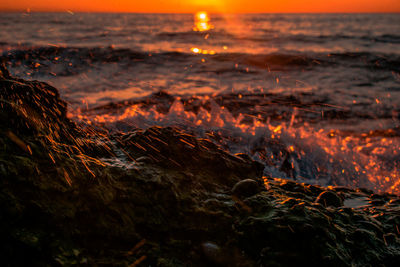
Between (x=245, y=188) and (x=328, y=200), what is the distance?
823mm

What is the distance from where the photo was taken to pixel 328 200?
2377 mm

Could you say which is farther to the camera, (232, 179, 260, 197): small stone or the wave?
the wave

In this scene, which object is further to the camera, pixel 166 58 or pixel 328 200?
pixel 166 58

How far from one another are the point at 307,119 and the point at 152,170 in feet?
20.4

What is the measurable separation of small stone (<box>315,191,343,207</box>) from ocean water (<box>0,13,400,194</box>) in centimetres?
165

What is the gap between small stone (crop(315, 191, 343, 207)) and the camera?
7.70 feet

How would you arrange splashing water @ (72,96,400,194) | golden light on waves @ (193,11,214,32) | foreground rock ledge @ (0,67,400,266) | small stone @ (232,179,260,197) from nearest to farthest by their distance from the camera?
foreground rock ledge @ (0,67,400,266) < small stone @ (232,179,260,197) < splashing water @ (72,96,400,194) < golden light on waves @ (193,11,214,32)

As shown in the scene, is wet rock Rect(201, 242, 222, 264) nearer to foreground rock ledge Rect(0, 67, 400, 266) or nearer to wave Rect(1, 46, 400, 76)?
foreground rock ledge Rect(0, 67, 400, 266)

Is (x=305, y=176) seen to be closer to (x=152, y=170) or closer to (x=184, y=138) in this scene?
(x=184, y=138)

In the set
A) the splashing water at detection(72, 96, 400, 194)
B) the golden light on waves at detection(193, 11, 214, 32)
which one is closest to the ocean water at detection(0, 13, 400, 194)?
the splashing water at detection(72, 96, 400, 194)

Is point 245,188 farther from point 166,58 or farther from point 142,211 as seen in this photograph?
point 166,58

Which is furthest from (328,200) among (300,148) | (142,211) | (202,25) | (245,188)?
(202,25)

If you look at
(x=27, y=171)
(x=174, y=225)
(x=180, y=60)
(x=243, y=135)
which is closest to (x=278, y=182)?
(x=174, y=225)

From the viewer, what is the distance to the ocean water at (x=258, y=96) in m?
4.79
